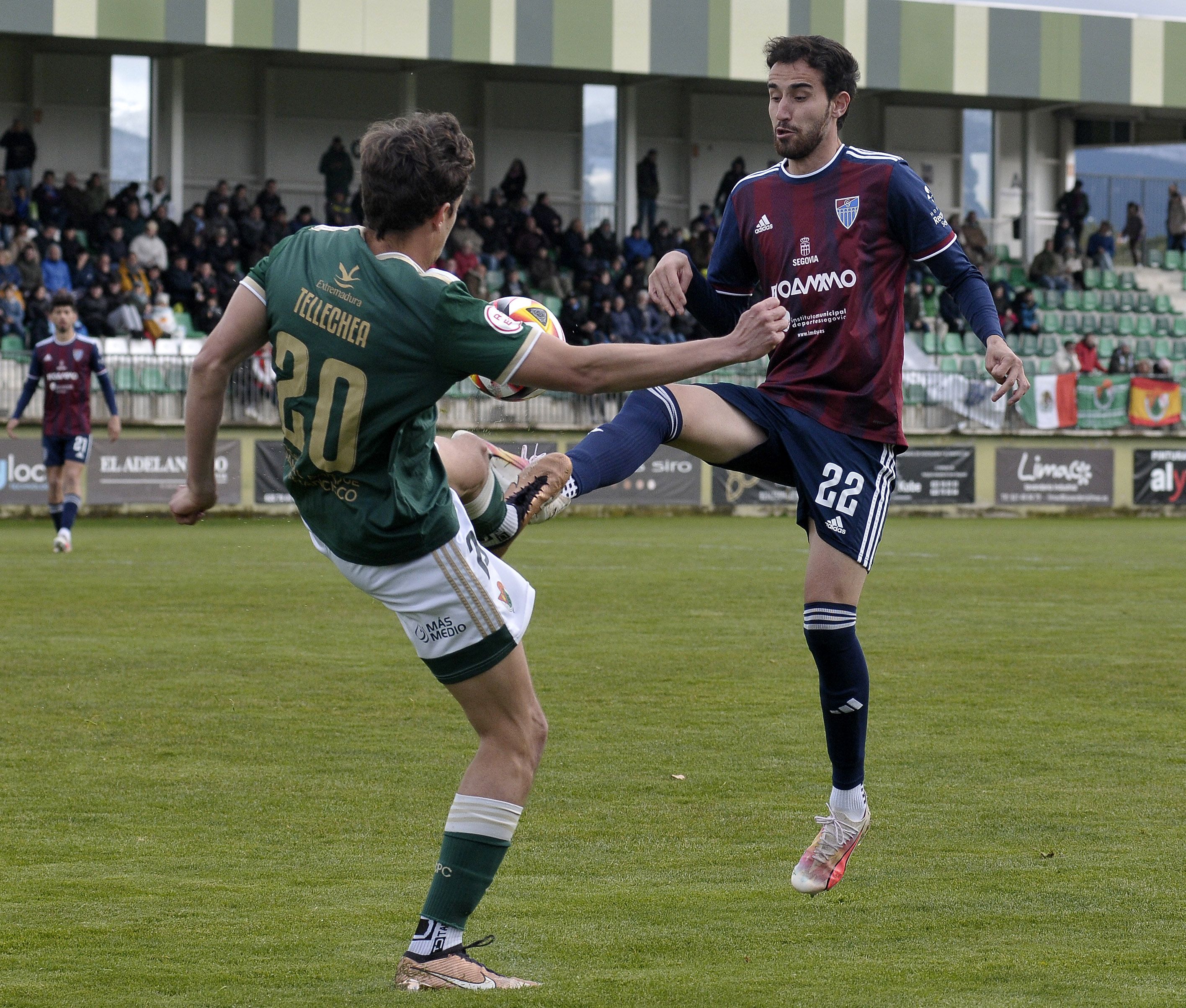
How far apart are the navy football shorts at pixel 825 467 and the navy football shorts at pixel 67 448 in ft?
44.0

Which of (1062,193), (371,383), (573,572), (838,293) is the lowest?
(573,572)

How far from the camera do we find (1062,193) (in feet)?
129

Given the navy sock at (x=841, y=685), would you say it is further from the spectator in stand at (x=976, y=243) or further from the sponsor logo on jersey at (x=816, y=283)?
the spectator in stand at (x=976, y=243)

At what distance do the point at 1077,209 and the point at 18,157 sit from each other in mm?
22054

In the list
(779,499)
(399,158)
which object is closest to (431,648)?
(399,158)

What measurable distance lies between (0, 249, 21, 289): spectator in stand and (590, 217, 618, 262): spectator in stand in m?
Result: 10.4

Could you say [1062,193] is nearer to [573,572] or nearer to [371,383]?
[573,572]

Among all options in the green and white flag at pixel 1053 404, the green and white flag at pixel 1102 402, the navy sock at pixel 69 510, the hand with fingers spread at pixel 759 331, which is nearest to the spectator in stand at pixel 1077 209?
the green and white flag at pixel 1102 402

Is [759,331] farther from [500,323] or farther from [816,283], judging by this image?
[816,283]

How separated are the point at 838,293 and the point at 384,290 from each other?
185 centimetres

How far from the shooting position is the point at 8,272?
80.0ft

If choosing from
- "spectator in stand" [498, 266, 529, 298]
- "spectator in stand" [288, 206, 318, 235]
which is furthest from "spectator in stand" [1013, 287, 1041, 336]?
"spectator in stand" [288, 206, 318, 235]

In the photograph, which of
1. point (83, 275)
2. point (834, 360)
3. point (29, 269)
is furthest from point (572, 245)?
point (834, 360)

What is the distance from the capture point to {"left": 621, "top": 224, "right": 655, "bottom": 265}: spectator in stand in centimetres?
3102
